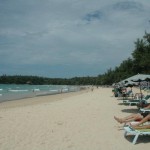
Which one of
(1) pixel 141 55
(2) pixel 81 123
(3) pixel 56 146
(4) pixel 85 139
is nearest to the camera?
(3) pixel 56 146

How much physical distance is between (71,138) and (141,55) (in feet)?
127

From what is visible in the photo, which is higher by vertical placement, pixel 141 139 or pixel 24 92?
pixel 24 92

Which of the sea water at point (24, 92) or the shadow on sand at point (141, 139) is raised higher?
the sea water at point (24, 92)

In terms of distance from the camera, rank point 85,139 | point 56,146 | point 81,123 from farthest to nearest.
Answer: point 81,123
point 85,139
point 56,146

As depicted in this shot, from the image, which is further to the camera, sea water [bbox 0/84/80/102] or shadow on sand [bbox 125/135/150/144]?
sea water [bbox 0/84/80/102]

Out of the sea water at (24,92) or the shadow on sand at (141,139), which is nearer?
the shadow on sand at (141,139)

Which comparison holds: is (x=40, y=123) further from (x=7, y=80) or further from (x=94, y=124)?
(x=7, y=80)

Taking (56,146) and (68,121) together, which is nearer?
(56,146)

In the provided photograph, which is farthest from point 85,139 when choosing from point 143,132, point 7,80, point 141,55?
point 7,80

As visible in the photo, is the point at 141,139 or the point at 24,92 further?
the point at 24,92

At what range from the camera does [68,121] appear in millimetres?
13086

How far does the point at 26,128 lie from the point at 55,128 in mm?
1017

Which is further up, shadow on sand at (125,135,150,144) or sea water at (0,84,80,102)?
sea water at (0,84,80,102)

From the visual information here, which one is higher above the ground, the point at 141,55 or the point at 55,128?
the point at 141,55
